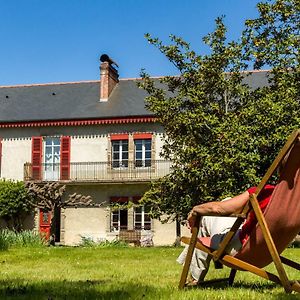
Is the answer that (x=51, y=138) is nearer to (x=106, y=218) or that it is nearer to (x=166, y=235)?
(x=106, y=218)

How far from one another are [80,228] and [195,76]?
40.3 ft

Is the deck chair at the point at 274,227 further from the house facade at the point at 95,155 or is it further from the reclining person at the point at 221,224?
the house facade at the point at 95,155

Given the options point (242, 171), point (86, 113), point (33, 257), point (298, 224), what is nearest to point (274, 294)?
point (298, 224)

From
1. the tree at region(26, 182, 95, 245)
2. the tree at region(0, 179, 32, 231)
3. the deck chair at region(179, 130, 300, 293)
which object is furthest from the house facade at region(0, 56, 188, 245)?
the deck chair at region(179, 130, 300, 293)

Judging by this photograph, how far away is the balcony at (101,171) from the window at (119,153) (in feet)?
0.16

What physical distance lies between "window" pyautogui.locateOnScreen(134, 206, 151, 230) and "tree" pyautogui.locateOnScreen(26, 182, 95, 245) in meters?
2.32

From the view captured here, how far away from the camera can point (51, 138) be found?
28594 millimetres

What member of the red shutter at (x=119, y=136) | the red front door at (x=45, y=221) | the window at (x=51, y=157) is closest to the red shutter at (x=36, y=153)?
the window at (x=51, y=157)

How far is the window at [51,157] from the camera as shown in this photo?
2816 cm

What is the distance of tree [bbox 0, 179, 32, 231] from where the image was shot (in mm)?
26281

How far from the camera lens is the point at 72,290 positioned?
16.7 ft

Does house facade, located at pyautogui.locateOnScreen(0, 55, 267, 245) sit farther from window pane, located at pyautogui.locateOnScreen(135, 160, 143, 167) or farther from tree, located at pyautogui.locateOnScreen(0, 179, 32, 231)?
tree, located at pyautogui.locateOnScreen(0, 179, 32, 231)

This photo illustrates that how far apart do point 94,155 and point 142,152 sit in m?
2.45

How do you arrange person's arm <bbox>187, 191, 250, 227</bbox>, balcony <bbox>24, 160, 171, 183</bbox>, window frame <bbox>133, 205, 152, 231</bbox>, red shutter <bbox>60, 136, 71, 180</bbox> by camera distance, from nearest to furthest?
person's arm <bbox>187, 191, 250, 227</bbox>
window frame <bbox>133, 205, 152, 231</bbox>
balcony <bbox>24, 160, 171, 183</bbox>
red shutter <bbox>60, 136, 71, 180</bbox>
